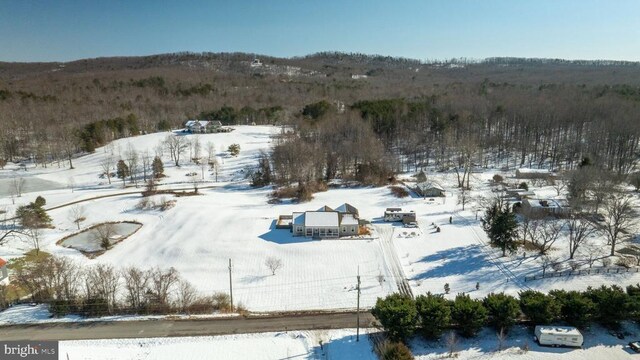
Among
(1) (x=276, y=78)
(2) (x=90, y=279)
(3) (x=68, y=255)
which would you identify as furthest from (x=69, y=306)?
(1) (x=276, y=78)

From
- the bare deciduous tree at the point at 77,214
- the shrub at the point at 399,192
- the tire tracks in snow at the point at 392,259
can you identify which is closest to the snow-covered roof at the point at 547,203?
the shrub at the point at 399,192

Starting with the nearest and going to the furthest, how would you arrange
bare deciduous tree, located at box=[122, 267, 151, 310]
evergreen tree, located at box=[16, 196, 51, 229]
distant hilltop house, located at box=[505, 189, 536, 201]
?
bare deciduous tree, located at box=[122, 267, 151, 310]
evergreen tree, located at box=[16, 196, 51, 229]
distant hilltop house, located at box=[505, 189, 536, 201]

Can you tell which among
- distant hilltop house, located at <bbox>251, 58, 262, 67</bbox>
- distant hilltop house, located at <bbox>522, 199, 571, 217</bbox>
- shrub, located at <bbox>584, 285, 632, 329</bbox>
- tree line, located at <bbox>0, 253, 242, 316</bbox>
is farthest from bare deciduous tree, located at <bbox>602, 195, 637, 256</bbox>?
distant hilltop house, located at <bbox>251, 58, 262, 67</bbox>

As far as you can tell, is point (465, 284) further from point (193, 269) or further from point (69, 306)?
point (69, 306)

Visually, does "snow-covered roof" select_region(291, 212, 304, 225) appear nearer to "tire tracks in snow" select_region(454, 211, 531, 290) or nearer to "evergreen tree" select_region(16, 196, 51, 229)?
"tire tracks in snow" select_region(454, 211, 531, 290)

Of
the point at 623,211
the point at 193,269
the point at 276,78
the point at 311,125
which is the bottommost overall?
the point at 193,269

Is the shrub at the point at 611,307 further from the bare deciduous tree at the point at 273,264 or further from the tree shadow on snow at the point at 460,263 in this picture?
the bare deciduous tree at the point at 273,264
